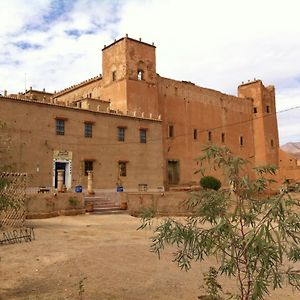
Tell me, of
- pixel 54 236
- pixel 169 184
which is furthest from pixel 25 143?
pixel 169 184

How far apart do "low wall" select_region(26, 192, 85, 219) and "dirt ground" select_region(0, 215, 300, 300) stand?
5.03 m

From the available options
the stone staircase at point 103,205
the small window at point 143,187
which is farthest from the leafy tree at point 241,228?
the small window at point 143,187

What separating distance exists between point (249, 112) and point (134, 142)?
19.6m

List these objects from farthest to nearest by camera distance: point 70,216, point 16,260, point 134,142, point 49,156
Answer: point 134,142 → point 49,156 → point 70,216 → point 16,260

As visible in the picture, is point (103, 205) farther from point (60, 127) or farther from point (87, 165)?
point (60, 127)

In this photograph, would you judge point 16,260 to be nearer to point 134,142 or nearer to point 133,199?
point 133,199

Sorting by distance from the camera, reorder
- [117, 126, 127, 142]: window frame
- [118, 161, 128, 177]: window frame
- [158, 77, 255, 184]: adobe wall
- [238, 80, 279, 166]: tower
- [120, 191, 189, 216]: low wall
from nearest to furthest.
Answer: [120, 191, 189, 216]: low wall → [118, 161, 128, 177]: window frame → [117, 126, 127, 142]: window frame → [158, 77, 255, 184]: adobe wall → [238, 80, 279, 166]: tower

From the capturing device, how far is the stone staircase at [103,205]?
21.5m

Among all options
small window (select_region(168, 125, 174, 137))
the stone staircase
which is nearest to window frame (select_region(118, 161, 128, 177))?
the stone staircase

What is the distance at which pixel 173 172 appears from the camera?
33.2 meters

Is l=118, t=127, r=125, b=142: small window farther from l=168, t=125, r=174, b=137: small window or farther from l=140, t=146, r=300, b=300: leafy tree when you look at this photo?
l=140, t=146, r=300, b=300: leafy tree

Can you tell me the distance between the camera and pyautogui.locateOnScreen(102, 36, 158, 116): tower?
101 feet

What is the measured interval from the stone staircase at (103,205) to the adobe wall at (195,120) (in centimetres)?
1044

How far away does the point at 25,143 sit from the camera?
23.0m
